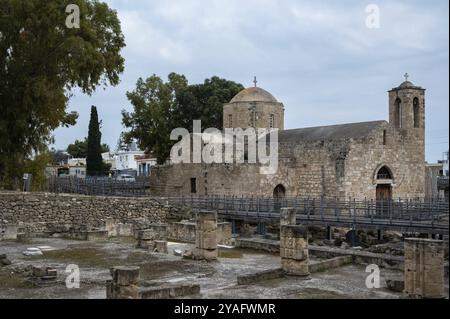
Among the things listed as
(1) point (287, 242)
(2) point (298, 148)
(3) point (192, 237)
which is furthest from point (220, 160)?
(1) point (287, 242)

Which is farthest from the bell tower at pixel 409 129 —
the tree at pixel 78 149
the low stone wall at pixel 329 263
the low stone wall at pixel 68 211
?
the tree at pixel 78 149

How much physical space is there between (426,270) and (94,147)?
44.3m

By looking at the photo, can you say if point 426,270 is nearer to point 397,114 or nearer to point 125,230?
point 125,230

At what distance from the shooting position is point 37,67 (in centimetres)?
2341

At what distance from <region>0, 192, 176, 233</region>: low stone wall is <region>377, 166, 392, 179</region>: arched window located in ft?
37.8

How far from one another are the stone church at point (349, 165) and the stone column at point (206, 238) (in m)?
14.3

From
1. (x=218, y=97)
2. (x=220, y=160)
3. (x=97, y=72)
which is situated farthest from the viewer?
(x=218, y=97)

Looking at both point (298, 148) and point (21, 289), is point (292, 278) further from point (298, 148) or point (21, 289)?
point (298, 148)

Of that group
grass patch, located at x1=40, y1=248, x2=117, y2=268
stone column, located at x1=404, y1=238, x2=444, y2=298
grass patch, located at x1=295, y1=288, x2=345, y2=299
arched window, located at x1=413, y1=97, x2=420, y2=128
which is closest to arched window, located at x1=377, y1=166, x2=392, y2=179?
arched window, located at x1=413, y1=97, x2=420, y2=128

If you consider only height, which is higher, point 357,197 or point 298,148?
point 298,148

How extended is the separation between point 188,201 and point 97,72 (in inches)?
307

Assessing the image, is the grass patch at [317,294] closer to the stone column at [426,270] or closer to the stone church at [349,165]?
the stone column at [426,270]

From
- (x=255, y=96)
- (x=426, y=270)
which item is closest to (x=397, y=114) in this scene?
(x=255, y=96)
